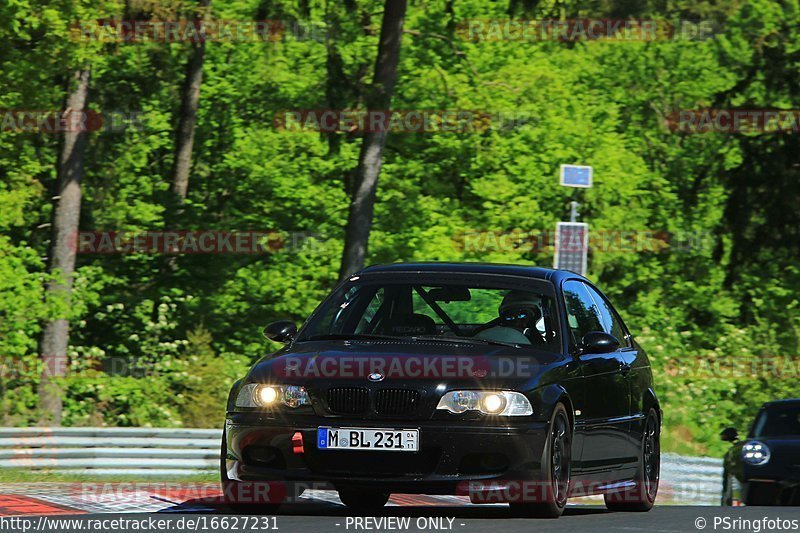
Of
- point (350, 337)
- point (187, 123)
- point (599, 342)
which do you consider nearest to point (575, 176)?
point (599, 342)

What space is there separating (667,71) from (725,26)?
2.35m

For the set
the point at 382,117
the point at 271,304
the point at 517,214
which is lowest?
the point at 271,304

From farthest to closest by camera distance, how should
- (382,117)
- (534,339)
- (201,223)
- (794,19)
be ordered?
(794,19)
(201,223)
(382,117)
(534,339)

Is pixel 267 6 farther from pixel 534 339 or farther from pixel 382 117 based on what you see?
pixel 534 339

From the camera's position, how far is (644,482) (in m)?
12.1

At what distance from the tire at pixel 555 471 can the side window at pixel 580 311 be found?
979mm

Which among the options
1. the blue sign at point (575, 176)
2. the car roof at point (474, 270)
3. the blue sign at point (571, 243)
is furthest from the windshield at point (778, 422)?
the car roof at point (474, 270)

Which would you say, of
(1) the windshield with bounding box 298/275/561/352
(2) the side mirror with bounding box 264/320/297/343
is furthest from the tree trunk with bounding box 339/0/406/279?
(2) the side mirror with bounding box 264/320/297/343

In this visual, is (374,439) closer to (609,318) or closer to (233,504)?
(233,504)

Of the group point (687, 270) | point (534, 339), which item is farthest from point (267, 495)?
point (687, 270)

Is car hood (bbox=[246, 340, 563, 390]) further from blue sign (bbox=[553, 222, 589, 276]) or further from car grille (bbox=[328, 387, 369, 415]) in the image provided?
blue sign (bbox=[553, 222, 589, 276])

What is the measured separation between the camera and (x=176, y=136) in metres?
42.5

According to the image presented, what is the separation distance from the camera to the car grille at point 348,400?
943 centimetres

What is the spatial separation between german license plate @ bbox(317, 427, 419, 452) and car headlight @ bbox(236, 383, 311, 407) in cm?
30
